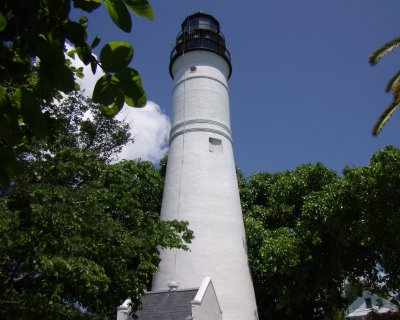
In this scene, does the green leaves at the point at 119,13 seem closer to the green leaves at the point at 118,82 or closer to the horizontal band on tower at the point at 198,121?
the green leaves at the point at 118,82

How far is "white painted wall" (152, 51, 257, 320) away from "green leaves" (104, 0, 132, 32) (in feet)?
50.4

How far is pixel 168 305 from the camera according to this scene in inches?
563

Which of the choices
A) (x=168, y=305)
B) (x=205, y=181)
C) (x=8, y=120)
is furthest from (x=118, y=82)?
(x=205, y=181)

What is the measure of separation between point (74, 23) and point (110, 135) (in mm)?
19090

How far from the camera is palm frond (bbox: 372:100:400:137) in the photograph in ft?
42.8

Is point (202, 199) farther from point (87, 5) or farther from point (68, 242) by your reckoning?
point (87, 5)

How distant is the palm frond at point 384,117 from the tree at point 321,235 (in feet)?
6.51

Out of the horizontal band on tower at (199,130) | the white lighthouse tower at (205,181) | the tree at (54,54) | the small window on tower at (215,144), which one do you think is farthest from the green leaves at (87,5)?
the horizontal band on tower at (199,130)

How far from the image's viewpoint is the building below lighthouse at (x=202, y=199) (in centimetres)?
1475

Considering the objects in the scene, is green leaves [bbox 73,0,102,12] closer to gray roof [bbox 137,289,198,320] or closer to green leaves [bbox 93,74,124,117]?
green leaves [bbox 93,74,124,117]

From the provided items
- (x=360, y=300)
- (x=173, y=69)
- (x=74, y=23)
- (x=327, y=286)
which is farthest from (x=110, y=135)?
(x=360, y=300)

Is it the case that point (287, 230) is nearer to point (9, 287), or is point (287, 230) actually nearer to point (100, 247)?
point (100, 247)

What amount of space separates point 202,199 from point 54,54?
1637 centimetres

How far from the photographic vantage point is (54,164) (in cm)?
1112
